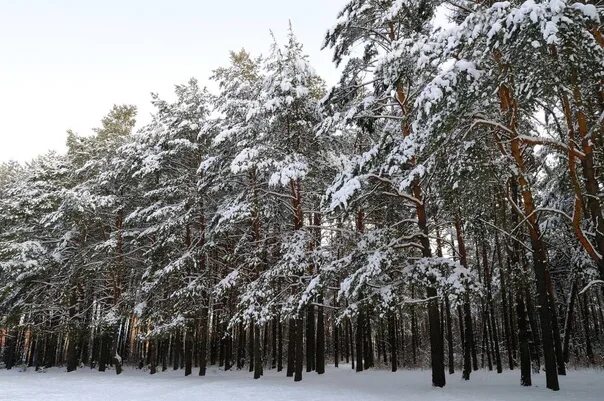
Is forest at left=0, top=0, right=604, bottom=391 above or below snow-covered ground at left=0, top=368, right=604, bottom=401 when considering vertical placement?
above

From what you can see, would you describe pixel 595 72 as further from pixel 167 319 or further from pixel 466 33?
pixel 167 319

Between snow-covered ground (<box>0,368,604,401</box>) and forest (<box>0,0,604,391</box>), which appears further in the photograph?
snow-covered ground (<box>0,368,604,401</box>)

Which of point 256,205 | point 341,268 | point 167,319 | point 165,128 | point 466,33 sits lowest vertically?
point 167,319

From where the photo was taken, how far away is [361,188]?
37.0ft

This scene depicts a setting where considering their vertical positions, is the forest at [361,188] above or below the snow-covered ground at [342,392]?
above

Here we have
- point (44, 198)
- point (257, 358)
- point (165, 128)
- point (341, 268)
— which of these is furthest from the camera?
point (44, 198)

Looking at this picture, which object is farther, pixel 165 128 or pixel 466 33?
pixel 165 128

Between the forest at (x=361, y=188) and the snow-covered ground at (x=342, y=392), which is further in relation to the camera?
the snow-covered ground at (x=342, y=392)

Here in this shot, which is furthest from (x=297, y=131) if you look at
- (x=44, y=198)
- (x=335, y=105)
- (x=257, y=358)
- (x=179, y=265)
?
(x=44, y=198)

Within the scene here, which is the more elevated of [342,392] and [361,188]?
[361,188]

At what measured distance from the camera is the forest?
325 inches

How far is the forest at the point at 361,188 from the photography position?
325 inches

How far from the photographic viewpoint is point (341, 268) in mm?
11531

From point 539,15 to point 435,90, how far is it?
6.12ft
